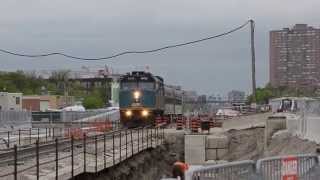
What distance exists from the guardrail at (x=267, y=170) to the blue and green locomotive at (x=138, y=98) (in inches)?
1696

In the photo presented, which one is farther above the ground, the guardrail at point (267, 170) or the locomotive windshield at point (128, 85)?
the locomotive windshield at point (128, 85)

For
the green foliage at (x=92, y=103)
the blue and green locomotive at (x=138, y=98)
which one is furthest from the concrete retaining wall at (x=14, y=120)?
the green foliage at (x=92, y=103)

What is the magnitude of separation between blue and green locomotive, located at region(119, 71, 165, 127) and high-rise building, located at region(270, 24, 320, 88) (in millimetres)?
73030

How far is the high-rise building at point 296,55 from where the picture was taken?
134 m

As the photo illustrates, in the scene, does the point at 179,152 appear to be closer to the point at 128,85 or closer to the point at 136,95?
the point at 136,95

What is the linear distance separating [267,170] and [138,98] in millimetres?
45367

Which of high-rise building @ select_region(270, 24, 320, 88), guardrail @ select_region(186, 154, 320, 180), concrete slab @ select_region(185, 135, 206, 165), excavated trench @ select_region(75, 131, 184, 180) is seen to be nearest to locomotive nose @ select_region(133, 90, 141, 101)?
excavated trench @ select_region(75, 131, 184, 180)

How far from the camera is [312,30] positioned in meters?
133

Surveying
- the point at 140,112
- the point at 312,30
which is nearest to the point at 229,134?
the point at 140,112

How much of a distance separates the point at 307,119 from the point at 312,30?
106299mm

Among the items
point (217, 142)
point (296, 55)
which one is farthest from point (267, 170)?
point (296, 55)

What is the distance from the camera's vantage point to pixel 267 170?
396 inches

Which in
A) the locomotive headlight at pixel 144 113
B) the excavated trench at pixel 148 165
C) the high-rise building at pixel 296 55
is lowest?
the excavated trench at pixel 148 165

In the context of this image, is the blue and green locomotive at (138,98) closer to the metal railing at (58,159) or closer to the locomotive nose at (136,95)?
the locomotive nose at (136,95)
